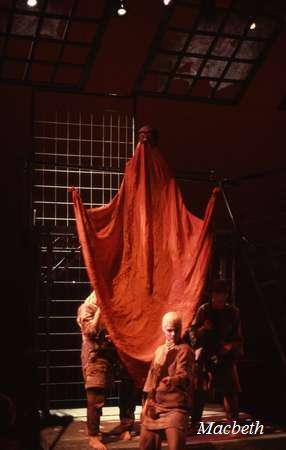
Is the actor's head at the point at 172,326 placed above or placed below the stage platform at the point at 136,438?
above

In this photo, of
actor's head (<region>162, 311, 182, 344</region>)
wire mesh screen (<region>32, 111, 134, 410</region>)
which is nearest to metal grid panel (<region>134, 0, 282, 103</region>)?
wire mesh screen (<region>32, 111, 134, 410</region>)

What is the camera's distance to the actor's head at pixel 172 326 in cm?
610

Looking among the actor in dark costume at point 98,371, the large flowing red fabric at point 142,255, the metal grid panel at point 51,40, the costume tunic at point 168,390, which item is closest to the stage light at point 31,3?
the metal grid panel at point 51,40

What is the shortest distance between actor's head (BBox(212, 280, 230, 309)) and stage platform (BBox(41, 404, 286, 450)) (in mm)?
1390

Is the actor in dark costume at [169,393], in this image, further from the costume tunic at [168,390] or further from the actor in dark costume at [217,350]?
the actor in dark costume at [217,350]

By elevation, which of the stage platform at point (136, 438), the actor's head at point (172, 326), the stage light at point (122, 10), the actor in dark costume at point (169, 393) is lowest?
the stage platform at point (136, 438)

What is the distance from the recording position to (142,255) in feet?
22.2

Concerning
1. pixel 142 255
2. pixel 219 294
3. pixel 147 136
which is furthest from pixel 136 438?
pixel 147 136

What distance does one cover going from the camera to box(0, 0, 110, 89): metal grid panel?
954 cm

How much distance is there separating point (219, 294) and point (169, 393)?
1657 mm

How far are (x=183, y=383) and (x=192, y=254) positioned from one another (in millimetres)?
1448

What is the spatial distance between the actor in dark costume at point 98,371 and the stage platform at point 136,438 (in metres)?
0.19

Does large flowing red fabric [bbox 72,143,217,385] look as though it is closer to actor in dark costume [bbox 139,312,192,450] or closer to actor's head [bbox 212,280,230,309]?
actor in dark costume [bbox 139,312,192,450]

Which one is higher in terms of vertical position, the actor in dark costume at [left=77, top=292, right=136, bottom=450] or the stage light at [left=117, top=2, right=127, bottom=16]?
the stage light at [left=117, top=2, right=127, bottom=16]
